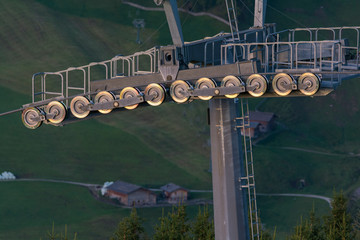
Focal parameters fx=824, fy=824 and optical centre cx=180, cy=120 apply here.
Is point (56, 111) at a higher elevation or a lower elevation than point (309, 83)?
lower

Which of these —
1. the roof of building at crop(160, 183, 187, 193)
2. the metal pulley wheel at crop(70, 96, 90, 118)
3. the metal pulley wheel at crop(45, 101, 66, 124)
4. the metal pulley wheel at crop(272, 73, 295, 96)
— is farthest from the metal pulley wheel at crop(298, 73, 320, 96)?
the roof of building at crop(160, 183, 187, 193)

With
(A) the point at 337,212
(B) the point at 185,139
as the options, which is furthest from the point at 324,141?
(A) the point at 337,212

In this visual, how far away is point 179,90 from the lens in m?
29.0

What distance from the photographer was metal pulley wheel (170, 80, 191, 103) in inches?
1134

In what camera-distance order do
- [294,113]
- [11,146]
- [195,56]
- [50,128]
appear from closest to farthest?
[195,56] → [11,146] → [50,128] → [294,113]

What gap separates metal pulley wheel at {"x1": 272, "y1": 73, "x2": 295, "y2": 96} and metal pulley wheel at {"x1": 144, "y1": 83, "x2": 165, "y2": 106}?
3.92 metres

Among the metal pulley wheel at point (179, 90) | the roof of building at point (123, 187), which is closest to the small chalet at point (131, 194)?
the roof of building at point (123, 187)

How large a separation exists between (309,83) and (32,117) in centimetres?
1025

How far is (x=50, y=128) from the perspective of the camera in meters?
132

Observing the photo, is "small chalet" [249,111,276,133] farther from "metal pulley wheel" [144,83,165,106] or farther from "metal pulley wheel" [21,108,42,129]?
"metal pulley wheel" [144,83,165,106]

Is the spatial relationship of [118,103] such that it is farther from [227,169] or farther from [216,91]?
[227,169]

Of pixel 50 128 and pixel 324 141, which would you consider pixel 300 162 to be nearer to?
pixel 324 141

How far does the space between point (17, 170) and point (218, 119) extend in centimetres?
9085

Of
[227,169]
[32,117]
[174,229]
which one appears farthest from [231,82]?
[174,229]
